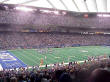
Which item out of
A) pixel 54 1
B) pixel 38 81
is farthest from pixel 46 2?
pixel 38 81

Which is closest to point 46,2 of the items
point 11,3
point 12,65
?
point 11,3

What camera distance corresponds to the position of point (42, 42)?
161ft

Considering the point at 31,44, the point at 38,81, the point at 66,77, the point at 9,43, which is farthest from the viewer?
the point at 31,44

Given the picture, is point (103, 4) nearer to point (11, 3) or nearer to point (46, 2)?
point (46, 2)

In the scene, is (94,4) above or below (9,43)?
above

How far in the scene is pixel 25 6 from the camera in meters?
49.1

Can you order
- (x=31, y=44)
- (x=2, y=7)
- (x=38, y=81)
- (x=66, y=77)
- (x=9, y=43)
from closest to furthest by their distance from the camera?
(x=66, y=77) < (x=38, y=81) < (x=9, y=43) < (x=31, y=44) < (x=2, y=7)

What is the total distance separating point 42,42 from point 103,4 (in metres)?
22.0

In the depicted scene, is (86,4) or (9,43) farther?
(86,4)

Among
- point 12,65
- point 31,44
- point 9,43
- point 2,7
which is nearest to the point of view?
point 12,65

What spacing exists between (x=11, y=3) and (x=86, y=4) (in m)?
22.6

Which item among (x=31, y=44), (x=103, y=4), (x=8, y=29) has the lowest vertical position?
(x=31, y=44)

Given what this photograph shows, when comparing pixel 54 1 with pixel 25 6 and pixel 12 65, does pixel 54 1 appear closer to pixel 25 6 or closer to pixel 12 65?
pixel 25 6

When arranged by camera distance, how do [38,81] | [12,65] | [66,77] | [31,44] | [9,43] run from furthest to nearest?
[31,44] → [9,43] → [12,65] → [38,81] → [66,77]
